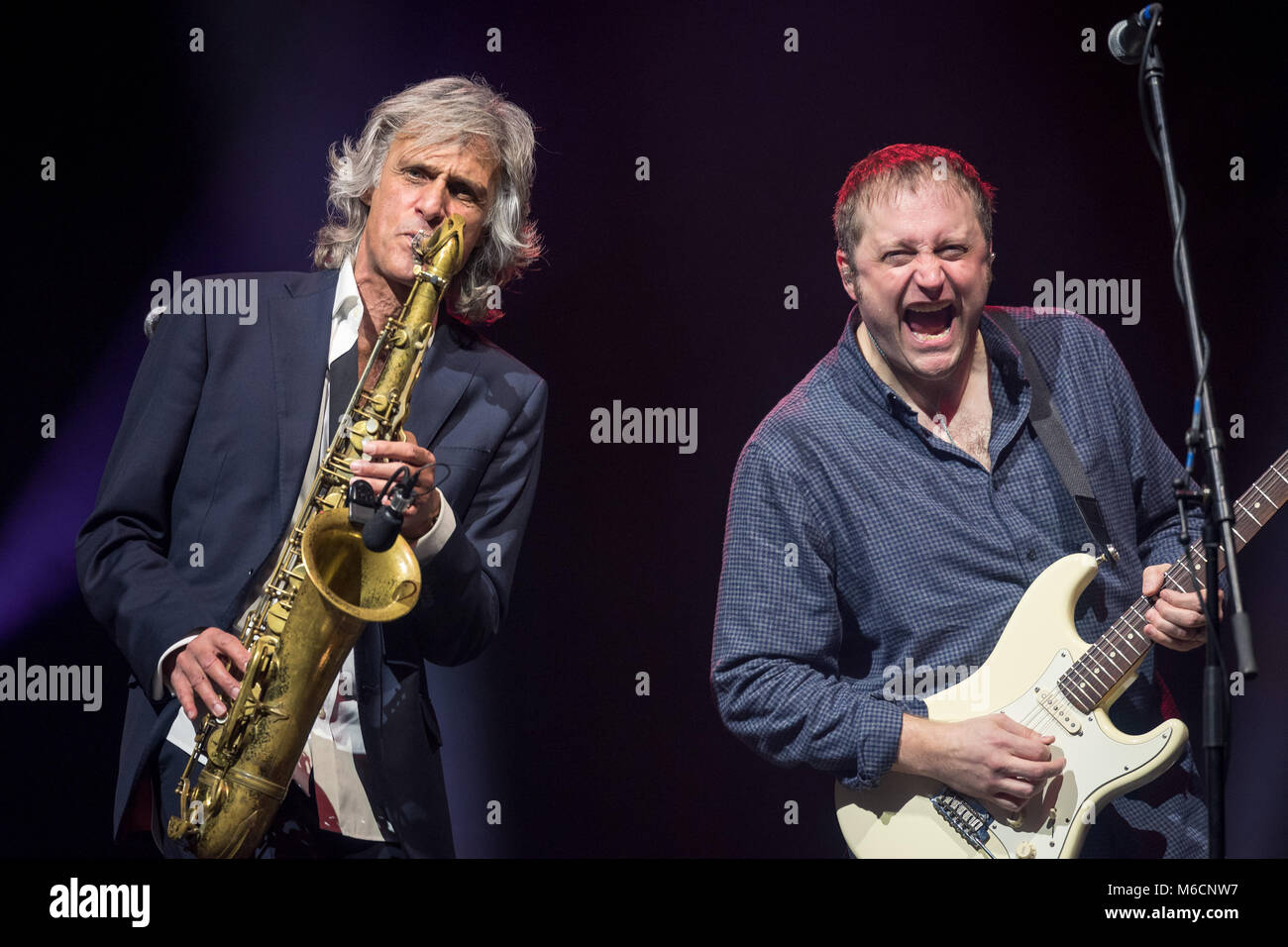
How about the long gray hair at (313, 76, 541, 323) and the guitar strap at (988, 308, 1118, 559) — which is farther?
the long gray hair at (313, 76, 541, 323)

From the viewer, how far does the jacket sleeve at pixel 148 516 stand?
2840 mm

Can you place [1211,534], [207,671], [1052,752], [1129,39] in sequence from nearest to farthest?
1. [1211,534]
2. [1129,39]
3. [207,671]
4. [1052,752]

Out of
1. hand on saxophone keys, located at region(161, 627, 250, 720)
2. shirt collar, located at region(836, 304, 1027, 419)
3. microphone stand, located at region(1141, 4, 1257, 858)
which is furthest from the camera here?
shirt collar, located at region(836, 304, 1027, 419)

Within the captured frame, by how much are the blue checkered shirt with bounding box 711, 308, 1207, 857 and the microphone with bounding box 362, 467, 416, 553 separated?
2.69 ft

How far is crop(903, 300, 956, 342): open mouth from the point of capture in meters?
3.12

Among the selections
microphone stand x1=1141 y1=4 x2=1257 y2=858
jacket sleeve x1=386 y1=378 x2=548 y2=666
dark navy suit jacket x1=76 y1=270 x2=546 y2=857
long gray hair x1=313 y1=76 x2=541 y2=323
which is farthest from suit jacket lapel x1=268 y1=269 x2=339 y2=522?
microphone stand x1=1141 y1=4 x2=1257 y2=858

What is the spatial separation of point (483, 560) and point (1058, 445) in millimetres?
1349

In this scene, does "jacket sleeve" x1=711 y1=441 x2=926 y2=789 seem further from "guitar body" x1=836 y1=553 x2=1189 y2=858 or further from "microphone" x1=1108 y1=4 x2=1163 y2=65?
"microphone" x1=1108 y1=4 x2=1163 y2=65

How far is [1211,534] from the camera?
2.38 meters

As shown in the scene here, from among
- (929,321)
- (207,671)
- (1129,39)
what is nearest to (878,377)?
(929,321)

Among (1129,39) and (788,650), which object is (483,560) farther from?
(1129,39)

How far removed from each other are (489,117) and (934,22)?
1.19 m
